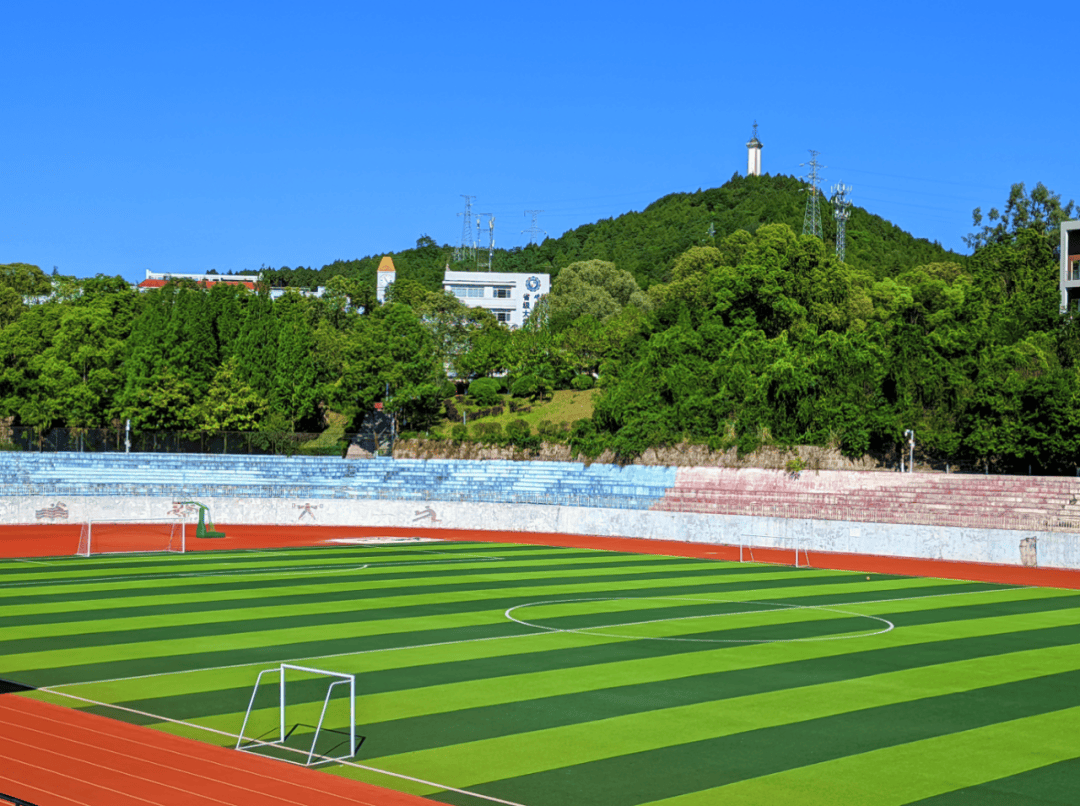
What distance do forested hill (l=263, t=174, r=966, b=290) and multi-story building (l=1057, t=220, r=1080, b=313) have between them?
126 feet

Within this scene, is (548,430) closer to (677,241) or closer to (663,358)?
(663,358)

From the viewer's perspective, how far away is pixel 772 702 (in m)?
15.8

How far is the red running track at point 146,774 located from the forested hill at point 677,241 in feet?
316

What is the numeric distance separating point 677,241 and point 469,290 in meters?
26.5

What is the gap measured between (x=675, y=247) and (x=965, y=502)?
317 feet

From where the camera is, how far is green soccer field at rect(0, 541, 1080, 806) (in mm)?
11961

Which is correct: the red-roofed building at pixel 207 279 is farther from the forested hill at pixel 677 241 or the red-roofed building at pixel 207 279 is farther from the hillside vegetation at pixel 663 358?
the hillside vegetation at pixel 663 358

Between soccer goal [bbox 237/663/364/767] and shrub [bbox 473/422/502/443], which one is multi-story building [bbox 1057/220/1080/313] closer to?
shrub [bbox 473/422/502/443]

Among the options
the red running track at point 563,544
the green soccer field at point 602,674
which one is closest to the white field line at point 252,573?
the green soccer field at point 602,674

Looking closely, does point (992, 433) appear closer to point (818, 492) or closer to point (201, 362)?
point (818, 492)

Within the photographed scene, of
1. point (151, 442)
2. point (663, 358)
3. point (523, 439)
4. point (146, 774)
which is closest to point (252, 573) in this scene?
point (146, 774)

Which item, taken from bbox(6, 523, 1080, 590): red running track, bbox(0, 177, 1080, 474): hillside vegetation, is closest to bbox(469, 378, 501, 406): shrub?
bbox(0, 177, 1080, 474): hillside vegetation

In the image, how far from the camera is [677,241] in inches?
5497

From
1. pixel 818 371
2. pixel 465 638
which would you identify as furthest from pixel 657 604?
pixel 818 371
